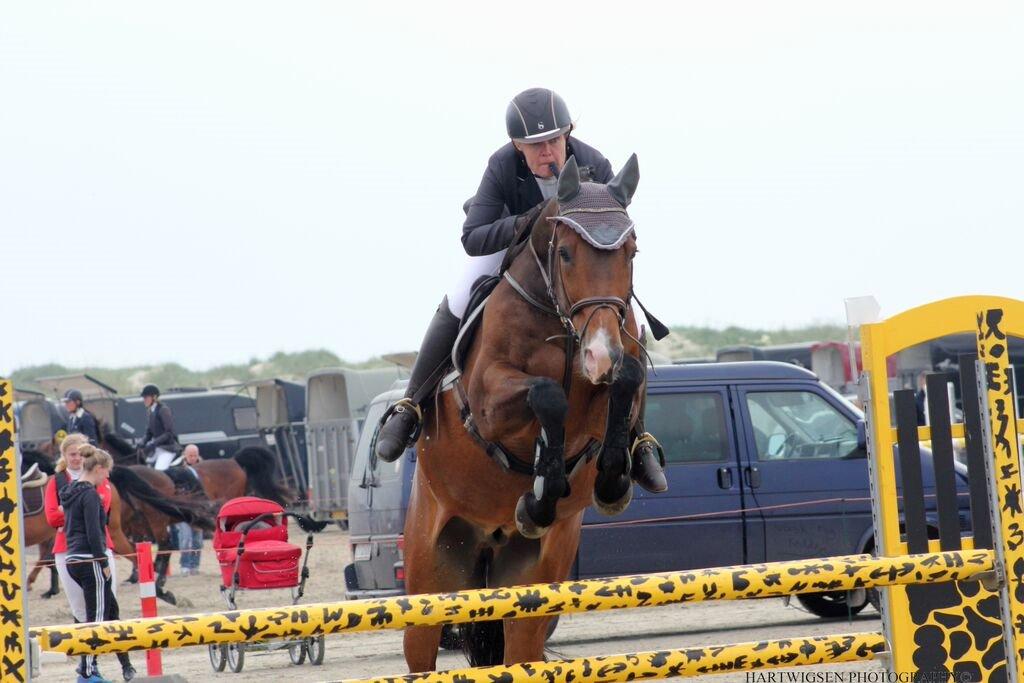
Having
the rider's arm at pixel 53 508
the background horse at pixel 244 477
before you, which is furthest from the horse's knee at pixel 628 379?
the background horse at pixel 244 477

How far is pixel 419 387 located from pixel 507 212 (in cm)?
87

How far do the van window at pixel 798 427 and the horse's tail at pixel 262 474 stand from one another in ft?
29.8

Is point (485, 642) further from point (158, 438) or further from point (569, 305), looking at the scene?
point (158, 438)

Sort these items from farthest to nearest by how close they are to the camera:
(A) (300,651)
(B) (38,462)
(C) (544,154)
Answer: (B) (38,462), (A) (300,651), (C) (544,154)

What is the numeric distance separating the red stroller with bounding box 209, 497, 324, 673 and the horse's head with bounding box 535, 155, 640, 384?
5234 millimetres

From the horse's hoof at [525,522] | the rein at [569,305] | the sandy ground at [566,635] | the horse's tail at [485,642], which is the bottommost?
the sandy ground at [566,635]

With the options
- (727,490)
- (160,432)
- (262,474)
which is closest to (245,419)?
(160,432)

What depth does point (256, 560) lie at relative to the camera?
1003 cm

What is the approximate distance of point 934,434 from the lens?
5.12 m

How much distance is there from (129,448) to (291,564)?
7.53m

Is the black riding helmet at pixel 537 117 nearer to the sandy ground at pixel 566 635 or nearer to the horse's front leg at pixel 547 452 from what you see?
the horse's front leg at pixel 547 452

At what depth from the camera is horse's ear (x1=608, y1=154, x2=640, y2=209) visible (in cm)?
493

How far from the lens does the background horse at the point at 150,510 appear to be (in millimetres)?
14859

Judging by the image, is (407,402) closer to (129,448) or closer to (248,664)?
(248,664)
